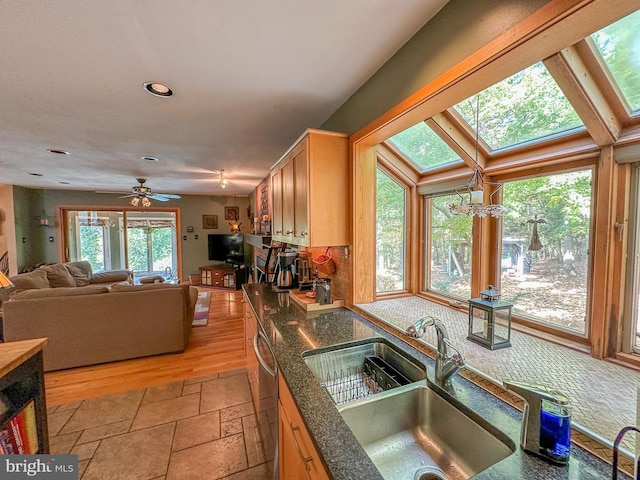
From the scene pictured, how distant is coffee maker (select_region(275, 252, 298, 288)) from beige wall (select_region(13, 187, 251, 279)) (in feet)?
18.7

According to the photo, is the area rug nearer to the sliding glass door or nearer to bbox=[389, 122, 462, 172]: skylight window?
the sliding glass door

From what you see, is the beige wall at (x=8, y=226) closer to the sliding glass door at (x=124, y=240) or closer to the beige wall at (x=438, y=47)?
the sliding glass door at (x=124, y=240)

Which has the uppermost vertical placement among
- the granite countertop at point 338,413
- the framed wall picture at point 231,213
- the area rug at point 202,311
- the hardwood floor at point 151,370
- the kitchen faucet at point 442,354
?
the framed wall picture at point 231,213

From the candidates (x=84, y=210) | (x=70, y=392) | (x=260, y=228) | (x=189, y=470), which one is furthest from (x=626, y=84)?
(x=84, y=210)

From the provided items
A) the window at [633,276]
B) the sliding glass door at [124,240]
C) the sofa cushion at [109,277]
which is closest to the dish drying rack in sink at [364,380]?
the window at [633,276]

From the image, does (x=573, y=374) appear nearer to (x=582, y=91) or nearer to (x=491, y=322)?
(x=491, y=322)

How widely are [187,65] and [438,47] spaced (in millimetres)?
1398

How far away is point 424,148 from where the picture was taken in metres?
2.08

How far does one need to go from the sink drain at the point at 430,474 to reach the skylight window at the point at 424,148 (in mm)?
1802

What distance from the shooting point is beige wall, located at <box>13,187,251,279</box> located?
19.7 ft

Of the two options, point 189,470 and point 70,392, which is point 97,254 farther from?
point 189,470

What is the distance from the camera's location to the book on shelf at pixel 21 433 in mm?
1293

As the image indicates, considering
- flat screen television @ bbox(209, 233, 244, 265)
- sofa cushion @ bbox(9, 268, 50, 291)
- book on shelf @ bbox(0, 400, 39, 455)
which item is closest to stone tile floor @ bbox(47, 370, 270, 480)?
book on shelf @ bbox(0, 400, 39, 455)

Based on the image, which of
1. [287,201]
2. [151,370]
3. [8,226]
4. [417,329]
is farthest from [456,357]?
[8,226]
